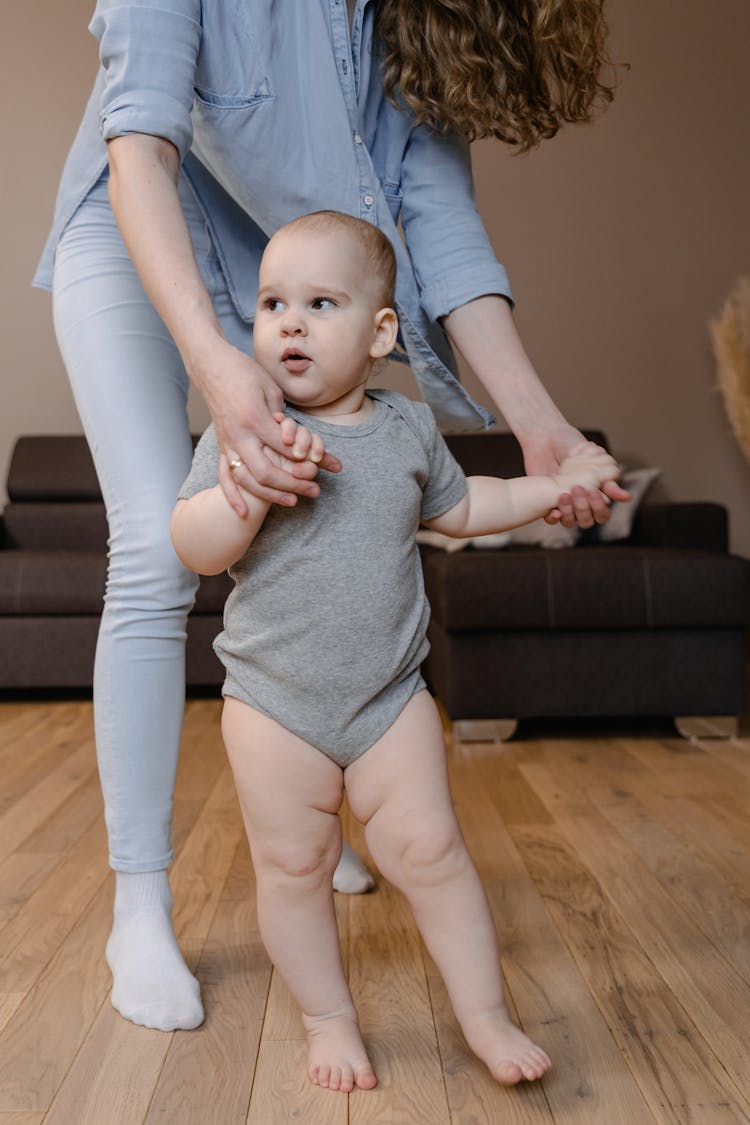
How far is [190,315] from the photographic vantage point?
43.7 inches

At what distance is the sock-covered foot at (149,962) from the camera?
1.28 metres

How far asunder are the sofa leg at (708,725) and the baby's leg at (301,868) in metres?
1.98

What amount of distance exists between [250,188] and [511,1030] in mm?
959

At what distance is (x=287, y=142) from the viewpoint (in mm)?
1330

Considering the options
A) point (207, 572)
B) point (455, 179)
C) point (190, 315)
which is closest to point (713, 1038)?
point (207, 572)

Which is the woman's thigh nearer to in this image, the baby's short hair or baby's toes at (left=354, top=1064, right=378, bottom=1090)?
the baby's short hair

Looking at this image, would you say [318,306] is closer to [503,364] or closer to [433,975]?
[503,364]

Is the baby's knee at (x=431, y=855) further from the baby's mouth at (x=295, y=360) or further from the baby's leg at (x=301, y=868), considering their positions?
the baby's mouth at (x=295, y=360)

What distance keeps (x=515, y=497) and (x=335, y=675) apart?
11.4 inches

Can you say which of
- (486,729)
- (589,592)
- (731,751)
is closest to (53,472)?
(486,729)

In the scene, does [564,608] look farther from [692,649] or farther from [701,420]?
[701,420]

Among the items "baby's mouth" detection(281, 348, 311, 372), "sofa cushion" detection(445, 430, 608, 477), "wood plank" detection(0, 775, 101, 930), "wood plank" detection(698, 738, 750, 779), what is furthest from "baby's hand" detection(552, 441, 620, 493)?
"sofa cushion" detection(445, 430, 608, 477)

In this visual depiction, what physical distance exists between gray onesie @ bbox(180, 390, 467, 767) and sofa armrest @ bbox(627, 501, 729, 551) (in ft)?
8.91

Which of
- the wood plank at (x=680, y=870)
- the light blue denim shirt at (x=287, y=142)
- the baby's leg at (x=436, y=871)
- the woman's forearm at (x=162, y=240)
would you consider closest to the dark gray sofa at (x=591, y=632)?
the wood plank at (x=680, y=870)
